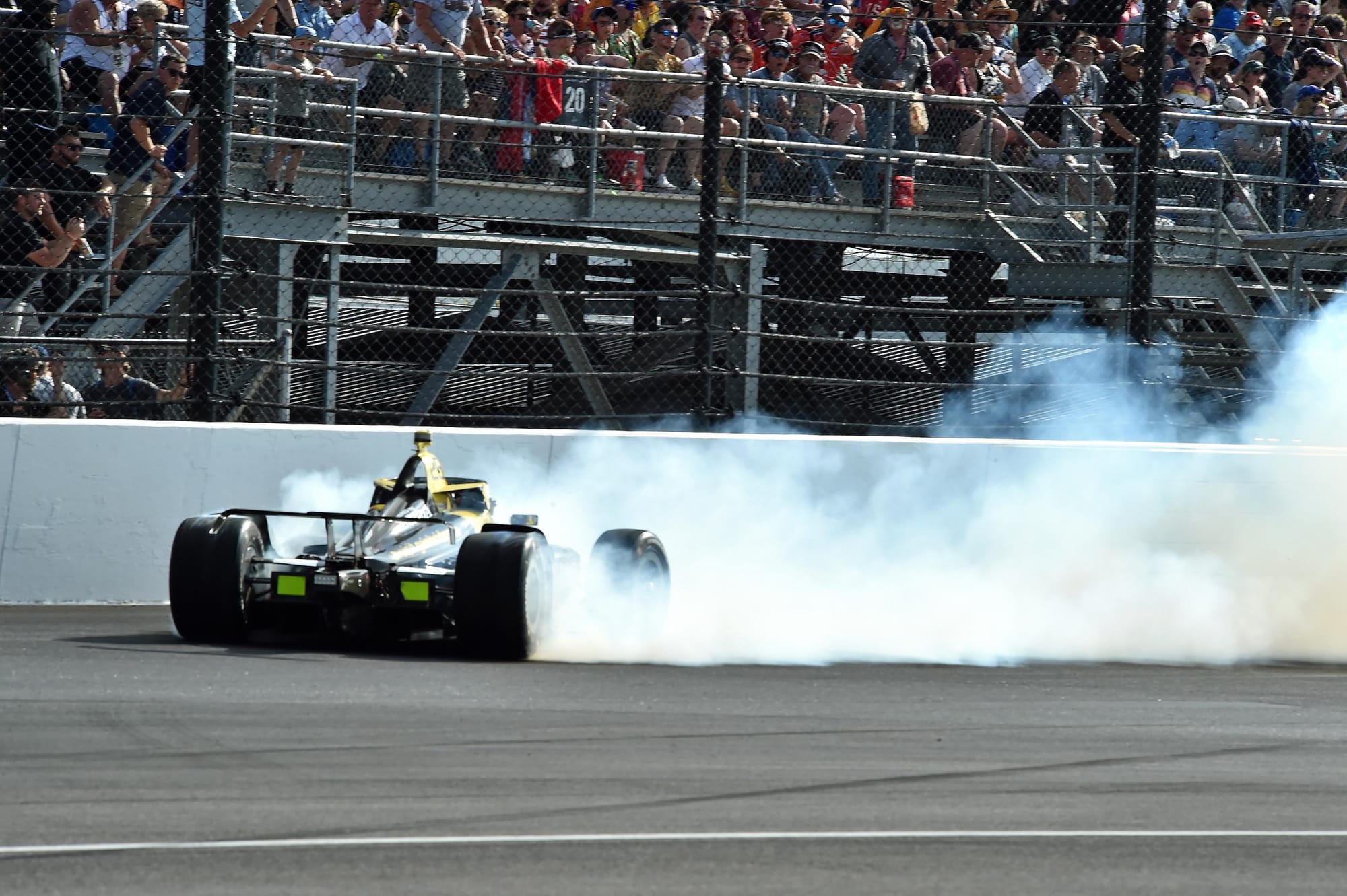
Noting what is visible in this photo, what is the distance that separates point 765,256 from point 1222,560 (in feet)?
15.5

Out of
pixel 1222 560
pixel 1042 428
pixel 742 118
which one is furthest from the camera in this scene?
pixel 742 118

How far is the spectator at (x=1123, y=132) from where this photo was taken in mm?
11570

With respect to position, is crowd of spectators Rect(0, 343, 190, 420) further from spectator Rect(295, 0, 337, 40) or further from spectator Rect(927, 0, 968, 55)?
spectator Rect(927, 0, 968, 55)

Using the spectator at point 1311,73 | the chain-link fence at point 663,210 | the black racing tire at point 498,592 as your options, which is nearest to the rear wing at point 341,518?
the black racing tire at point 498,592

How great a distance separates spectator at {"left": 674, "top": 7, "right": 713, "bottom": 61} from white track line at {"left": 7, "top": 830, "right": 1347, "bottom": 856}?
10.4 metres

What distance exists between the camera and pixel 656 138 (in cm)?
1366

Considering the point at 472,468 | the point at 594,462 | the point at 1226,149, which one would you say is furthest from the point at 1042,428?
the point at 1226,149

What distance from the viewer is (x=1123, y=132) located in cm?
1318

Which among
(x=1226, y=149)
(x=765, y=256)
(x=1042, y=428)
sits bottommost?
Result: (x=1042, y=428)

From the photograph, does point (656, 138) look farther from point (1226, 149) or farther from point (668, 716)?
point (668, 716)

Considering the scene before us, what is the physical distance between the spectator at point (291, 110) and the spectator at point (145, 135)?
66 centimetres

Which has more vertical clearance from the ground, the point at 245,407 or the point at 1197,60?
the point at 1197,60

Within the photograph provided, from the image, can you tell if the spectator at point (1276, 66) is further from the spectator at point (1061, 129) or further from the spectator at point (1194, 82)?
the spectator at point (1061, 129)

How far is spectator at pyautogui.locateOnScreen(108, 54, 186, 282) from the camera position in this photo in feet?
38.1
